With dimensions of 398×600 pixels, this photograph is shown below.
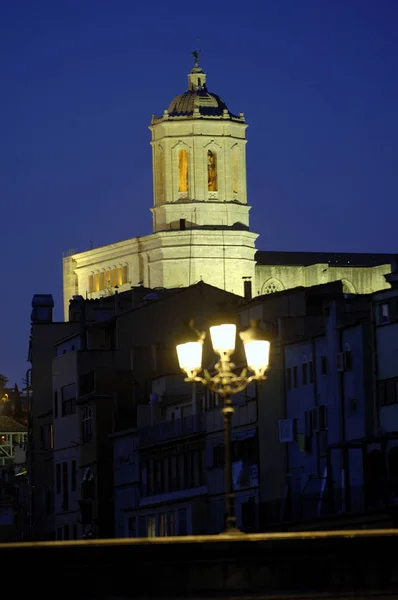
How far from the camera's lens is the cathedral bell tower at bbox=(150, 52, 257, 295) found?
520 ft

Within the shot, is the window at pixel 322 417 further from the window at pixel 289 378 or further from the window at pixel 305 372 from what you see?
the window at pixel 289 378

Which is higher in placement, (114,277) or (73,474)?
(114,277)

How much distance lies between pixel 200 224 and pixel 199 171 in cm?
550

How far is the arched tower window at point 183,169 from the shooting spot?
16262 cm

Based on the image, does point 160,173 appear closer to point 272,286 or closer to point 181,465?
point 272,286

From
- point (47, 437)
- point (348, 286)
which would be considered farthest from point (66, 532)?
point (348, 286)

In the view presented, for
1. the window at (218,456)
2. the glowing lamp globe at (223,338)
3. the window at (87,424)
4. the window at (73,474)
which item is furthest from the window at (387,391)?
the window at (73,474)

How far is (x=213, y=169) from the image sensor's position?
163250mm

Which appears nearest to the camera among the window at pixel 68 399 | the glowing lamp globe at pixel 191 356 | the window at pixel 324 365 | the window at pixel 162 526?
the glowing lamp globe at pixel 191 356

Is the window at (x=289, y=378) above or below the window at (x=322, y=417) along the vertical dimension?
above

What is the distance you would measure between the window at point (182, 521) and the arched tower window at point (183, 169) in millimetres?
87615

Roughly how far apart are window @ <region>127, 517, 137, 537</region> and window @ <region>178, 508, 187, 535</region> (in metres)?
4.21

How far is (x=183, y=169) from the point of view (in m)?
163

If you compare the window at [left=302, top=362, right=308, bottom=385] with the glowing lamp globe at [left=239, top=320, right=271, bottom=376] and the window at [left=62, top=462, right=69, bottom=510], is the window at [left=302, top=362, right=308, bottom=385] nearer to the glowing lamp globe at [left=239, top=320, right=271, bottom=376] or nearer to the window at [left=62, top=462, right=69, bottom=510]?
the window at [left=62, top=462, right=69, bottom=510]
